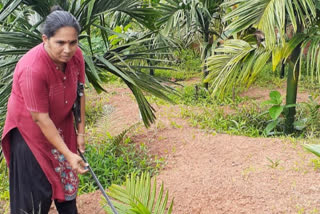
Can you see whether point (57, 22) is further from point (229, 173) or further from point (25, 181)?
point (229, 173)

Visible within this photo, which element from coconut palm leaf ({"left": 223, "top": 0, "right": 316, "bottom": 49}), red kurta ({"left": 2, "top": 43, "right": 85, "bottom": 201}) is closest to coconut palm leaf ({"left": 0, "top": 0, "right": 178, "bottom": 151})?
red kurta ({"left": 2, "top": 43, "right": 85, "bottom": 201})

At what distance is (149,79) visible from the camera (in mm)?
3123

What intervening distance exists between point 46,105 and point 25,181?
489 mm

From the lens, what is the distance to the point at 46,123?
1.93 m

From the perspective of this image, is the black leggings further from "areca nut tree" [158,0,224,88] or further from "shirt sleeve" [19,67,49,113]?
"areca nut tree" [158,0,224,88]

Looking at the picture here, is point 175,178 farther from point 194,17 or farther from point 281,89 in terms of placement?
point 281,89

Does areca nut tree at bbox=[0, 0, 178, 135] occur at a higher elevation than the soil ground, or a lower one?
higher

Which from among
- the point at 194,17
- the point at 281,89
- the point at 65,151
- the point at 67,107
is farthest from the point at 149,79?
the point at 281,89

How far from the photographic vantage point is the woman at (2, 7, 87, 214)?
189 cm

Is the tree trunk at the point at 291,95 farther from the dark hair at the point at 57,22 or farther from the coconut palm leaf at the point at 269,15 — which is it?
the dark hair at the point at 57,22

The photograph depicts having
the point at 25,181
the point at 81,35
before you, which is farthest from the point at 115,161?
the point at 25,181

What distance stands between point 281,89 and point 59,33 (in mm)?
4935

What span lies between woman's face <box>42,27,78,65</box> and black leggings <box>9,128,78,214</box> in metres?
0.49

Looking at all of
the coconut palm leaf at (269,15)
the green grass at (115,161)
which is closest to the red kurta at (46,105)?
the green grass at (115,161)
